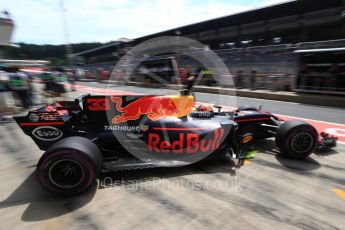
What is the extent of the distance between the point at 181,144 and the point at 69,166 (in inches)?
70.6

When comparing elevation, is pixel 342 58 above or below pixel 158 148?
above

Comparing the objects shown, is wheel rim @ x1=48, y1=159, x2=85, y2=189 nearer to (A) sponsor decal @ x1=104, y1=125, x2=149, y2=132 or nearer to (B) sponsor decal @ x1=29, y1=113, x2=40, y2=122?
(A) sponsor decal @ x1=104, y1=125, x2=149, y2=132

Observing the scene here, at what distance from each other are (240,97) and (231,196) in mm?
11934

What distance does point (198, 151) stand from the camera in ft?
14.6

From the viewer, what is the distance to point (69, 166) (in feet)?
11.9

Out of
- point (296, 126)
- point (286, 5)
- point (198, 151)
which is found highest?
point (286, 5)

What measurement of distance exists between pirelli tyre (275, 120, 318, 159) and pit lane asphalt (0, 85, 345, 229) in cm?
18

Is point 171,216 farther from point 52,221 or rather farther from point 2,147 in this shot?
point 2,147

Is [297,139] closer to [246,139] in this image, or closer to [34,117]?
[246,139]

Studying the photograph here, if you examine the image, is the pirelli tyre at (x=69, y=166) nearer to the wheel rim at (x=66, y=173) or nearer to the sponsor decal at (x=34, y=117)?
the wheel rim at (x=66, y=173)

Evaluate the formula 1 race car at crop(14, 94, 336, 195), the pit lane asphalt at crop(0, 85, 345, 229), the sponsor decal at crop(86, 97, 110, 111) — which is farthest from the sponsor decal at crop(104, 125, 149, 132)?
the pit lane asphalt at crop(0, 85, 345, 229)

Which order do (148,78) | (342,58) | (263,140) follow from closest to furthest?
(263,140) < (342,58) < (148,78)

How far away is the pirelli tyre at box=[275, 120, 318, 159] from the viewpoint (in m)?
4.67

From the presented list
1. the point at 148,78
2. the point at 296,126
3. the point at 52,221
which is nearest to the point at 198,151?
the point at 296,126
